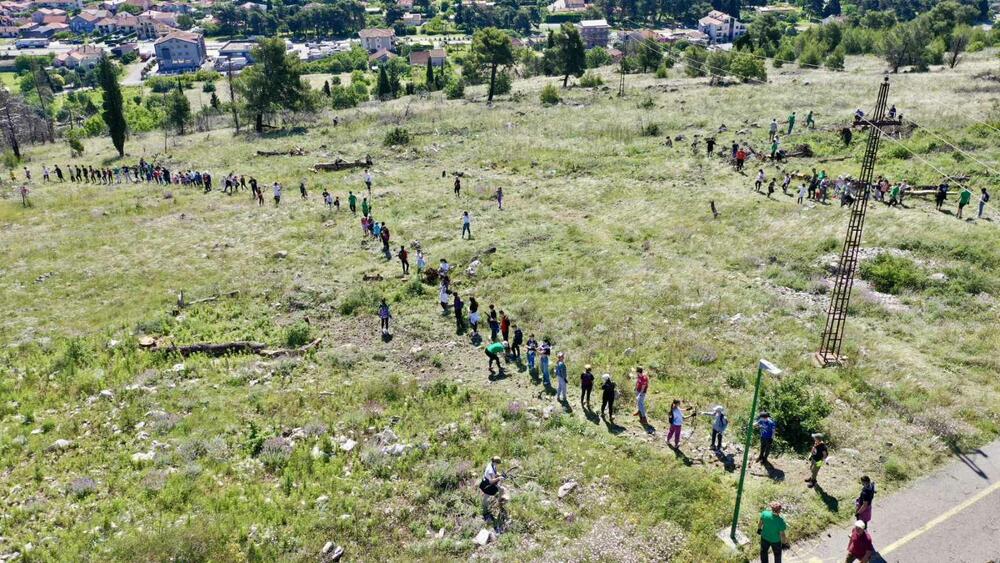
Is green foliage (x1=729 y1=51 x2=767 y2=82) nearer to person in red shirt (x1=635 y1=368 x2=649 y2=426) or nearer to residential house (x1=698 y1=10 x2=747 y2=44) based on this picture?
person in red shirt (x1=635 y1=368 x2=649 y2=426)

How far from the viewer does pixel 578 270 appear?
27.7 metres

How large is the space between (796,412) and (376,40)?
183 meters

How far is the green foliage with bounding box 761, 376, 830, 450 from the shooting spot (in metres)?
15.8

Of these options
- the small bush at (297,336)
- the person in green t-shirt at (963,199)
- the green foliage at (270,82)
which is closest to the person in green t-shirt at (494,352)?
the small bush at (297,336)

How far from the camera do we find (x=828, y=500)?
45.4ft

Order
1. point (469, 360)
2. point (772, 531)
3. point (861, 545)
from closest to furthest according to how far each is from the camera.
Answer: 1. point (861, 545)
2. point (772, 531)
3. point (469, 360)

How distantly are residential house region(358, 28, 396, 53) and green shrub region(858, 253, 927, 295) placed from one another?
172 metres

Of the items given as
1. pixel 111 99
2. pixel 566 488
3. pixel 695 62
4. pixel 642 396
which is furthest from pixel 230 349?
pixel 695 62

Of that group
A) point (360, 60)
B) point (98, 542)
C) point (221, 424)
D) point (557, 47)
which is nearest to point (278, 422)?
point (221, 424)

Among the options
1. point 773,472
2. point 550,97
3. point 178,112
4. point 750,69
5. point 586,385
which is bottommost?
point 773,472

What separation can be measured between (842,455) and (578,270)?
14.0 meters

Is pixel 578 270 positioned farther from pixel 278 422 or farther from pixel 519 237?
pixel 278 422

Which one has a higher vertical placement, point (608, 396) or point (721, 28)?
point (721, 28)

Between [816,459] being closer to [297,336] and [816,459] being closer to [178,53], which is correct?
[297,336]
